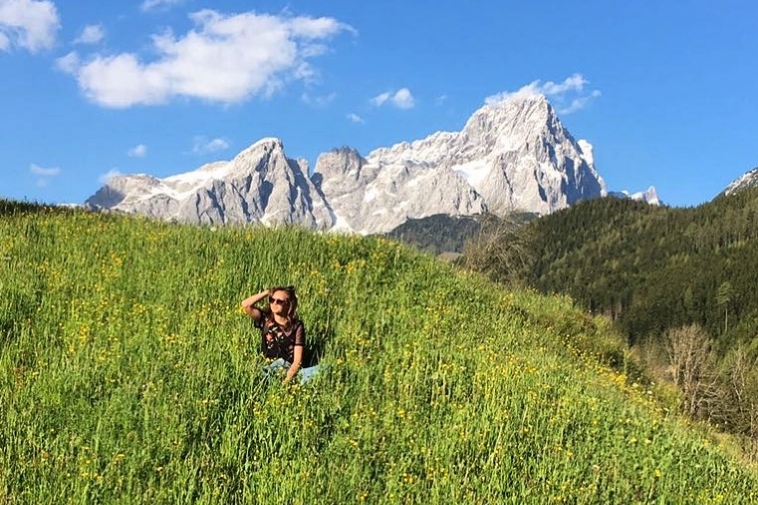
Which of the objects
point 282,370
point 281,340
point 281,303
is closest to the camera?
point 282,370

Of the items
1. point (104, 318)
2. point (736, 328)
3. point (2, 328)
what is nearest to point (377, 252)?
point (104, 318)

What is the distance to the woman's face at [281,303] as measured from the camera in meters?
8.14

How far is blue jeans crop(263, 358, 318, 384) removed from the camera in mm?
7289

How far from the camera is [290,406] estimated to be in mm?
6551

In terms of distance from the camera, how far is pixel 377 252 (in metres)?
14.3

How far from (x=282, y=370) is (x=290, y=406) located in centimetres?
89

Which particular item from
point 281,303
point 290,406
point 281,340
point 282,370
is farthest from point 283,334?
point 290,406

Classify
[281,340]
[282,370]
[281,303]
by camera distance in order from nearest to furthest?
[282,370] → [281,340] → [281,303]

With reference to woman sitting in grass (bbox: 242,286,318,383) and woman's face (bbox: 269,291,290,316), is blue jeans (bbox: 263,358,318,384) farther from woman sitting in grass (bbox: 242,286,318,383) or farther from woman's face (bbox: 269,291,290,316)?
woman's face (bbox: 269,291,290,316)

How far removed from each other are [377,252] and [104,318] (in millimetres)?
6865

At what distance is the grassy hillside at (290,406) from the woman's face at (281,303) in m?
0.58

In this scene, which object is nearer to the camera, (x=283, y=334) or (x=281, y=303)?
(x=283, y=334)

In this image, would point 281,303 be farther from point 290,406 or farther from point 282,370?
point 290,406

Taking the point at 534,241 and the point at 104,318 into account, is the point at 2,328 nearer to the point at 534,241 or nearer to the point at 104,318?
the point at 104,318
